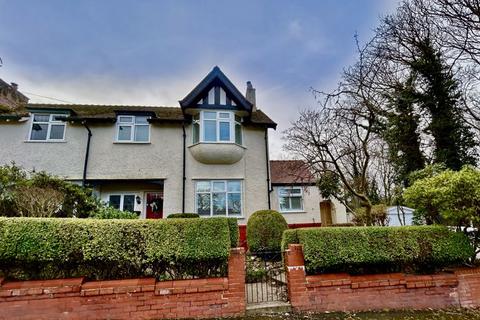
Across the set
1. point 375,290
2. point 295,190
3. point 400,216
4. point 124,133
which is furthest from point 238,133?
point 400,216

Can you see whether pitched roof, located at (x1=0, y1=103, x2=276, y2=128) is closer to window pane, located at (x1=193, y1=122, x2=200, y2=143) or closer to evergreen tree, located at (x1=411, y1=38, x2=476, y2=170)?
window pane, located at (x1=193, y1=122, x2=200, y2=143)

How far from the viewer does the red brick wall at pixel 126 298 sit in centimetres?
486

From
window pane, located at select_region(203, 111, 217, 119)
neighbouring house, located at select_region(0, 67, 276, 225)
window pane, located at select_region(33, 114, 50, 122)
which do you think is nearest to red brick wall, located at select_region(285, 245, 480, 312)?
neighbouring house, located at select_region(0, 67, 276, 225)

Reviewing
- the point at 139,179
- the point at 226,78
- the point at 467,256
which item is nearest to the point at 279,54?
the point at 226,78

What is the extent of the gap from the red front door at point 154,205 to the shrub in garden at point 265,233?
6.23 meters

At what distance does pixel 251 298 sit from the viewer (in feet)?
19.7

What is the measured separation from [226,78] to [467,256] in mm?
12383

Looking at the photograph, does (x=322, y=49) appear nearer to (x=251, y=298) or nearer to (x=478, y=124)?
(x=478, y=124)

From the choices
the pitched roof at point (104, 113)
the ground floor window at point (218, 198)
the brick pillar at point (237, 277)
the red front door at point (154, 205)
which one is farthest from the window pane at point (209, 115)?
the brick pillar at point (237, 277)

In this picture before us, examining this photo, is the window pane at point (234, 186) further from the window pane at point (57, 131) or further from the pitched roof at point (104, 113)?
the window pane at point (57, 131)

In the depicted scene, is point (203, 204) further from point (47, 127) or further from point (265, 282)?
point (47, 127)

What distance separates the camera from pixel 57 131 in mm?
13641

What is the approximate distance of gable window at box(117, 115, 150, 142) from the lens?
13.9 m

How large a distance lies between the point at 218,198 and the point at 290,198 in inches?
222
